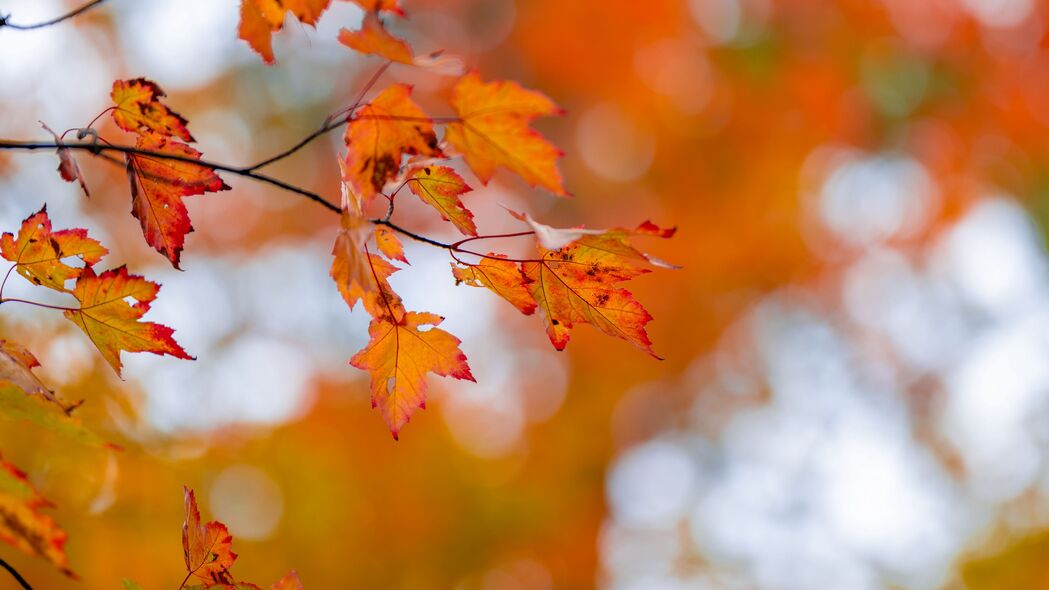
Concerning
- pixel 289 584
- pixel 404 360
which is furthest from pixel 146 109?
pixel 289 584

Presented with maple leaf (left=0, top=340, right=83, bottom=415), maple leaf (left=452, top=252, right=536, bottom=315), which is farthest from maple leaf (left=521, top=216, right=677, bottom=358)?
maple leaf (left=0, top=340, right=83, bottom=415)

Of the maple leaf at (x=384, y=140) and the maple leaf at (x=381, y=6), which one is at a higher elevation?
the maple leaf at (x=381, y=6)

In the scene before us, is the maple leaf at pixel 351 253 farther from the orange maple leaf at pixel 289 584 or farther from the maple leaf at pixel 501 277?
the orange maple leaf at pixel 289 584

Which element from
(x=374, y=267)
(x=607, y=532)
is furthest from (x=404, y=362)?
(x=607, y=532)

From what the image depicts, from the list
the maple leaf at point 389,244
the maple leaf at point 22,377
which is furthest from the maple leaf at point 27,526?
the maple leaf at point 389,244

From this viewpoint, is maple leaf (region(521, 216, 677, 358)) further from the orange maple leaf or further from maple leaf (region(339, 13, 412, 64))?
the orange maple leaf

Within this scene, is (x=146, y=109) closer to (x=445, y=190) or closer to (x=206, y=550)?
(x=445, y=190)
